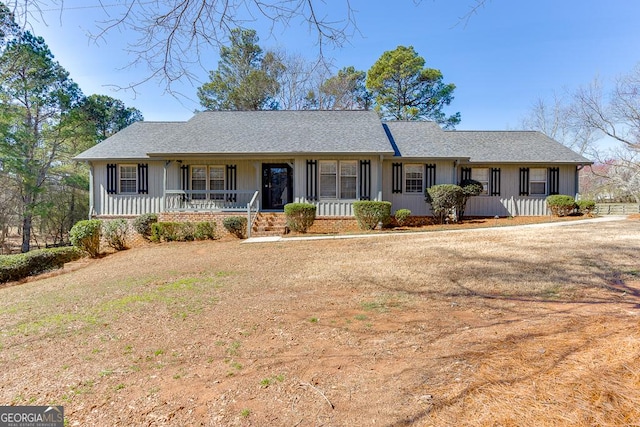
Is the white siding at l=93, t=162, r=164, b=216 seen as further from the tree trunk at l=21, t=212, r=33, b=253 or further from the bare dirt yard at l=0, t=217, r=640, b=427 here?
the tree trunk at l=21, t=212, r=33, b=253

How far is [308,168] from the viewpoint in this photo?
1377cm

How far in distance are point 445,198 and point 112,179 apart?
50.3 ft

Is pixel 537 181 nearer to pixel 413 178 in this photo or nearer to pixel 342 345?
pixel 413 178

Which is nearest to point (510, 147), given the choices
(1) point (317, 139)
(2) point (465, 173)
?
(2) point (465, 173)

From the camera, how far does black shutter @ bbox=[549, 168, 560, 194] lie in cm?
1527

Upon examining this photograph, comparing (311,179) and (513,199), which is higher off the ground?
(311,179)

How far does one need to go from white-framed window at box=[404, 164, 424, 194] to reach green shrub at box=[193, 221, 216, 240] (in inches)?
350

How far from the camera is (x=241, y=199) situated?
573 inches

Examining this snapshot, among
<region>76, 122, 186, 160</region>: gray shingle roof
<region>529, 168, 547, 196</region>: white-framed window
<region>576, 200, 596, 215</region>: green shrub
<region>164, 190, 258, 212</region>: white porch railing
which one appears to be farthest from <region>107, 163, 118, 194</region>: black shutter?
<region>576, 200, 596, 215</region>: green shrub

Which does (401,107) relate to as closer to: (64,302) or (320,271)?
(320,271)

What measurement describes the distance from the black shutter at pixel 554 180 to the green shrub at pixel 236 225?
48.5 feet

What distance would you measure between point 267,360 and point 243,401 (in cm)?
60

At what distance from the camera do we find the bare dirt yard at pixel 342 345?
88.9 inches

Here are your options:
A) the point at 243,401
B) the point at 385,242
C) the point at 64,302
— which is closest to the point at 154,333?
the point at 243,401
